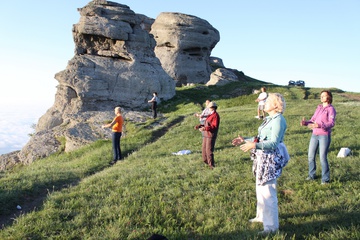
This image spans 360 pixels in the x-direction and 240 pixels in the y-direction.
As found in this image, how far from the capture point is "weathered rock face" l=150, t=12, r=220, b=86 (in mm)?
60875

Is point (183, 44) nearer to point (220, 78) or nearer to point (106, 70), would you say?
point (220, 78)

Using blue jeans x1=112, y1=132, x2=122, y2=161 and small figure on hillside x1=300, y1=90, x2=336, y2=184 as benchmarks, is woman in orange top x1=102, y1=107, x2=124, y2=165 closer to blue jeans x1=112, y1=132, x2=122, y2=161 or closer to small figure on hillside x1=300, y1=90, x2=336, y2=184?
blue jeans x1=112, y1=132, x2=122, y2=161

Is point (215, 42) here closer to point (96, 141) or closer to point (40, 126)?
point (40, 126)

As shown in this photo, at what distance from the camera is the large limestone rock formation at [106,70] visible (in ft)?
115

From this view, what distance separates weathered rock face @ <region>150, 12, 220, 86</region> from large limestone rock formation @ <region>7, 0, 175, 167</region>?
56.7 feet

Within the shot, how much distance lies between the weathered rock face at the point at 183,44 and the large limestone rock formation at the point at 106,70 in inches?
681

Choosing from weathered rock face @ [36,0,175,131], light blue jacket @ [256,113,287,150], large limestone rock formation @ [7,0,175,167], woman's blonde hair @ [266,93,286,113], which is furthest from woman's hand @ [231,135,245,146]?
weathered rock face @ [36,0,175,131]

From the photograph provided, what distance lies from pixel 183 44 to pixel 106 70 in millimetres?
26577

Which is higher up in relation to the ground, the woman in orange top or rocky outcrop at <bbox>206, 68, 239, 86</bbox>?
rocky outcrop at <bbox>206, 68, 239, 86</bbox>

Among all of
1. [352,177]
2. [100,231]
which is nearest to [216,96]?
[352,177]

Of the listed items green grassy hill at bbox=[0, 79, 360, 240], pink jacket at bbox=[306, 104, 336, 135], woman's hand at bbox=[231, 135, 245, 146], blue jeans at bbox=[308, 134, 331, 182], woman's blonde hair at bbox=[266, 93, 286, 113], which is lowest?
green grassy hill at bbox=[0, 79, 360, 240]

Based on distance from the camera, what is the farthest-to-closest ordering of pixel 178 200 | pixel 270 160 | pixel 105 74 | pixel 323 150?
pixel 105 74 → pixel 323 150 → pixel 178 200 → pixel 270 160

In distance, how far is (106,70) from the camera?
123 feet

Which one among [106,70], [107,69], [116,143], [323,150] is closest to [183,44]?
[107,69]
